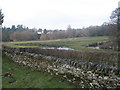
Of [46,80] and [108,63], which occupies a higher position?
[108,63]

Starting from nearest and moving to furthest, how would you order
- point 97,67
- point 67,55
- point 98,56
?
point 97,67 < point 98,56 < point 67,55

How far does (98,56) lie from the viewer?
26.0ft

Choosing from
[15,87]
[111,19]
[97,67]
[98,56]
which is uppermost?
[111,19]

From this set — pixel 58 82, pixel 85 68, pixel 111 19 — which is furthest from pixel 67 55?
pixel 111 19

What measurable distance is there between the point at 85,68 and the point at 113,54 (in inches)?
78.9

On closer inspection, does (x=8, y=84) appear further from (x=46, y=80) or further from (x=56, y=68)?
(x=56, y=68)

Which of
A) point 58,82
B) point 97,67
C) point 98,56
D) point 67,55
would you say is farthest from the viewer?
point 67,55

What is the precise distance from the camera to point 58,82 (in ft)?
19.4

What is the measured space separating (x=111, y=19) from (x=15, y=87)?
19.4m

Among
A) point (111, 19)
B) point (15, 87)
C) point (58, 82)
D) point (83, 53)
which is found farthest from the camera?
point (111, 19)

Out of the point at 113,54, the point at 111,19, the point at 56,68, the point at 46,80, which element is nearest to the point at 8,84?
the point at 46,80

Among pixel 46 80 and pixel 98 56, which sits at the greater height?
pixel 98 56

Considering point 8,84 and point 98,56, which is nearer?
point 8,84

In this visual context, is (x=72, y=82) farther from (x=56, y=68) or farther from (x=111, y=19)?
(x=111, y=19)
